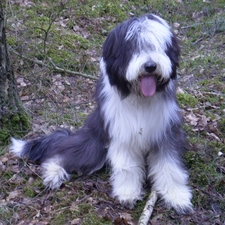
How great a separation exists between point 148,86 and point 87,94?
2320 millimetres

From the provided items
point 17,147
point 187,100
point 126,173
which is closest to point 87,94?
point 187,100

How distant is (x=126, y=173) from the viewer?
3.31 m

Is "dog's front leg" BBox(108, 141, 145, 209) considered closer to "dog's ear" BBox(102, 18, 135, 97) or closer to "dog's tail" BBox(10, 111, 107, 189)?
"dog's tail" BBox(10, 111, 107, 189)

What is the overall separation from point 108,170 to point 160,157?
21.1 inches

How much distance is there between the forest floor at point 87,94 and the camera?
3215 millimetres

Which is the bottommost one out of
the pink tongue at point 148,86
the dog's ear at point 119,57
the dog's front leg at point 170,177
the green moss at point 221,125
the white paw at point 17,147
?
the green moss at point 221,125

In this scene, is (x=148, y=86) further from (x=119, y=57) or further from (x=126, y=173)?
(x=126, y=173)

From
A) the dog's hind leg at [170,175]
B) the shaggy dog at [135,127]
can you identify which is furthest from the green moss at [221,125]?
the dog's hind leg at [170,175]

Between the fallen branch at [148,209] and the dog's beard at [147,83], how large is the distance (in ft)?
2.61

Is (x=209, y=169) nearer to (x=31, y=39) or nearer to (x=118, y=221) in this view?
(x=118, y=221)

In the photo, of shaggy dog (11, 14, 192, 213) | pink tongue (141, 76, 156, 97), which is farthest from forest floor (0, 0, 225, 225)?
pink tongue (141, 76, 156, 97)

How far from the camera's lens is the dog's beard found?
114 inches

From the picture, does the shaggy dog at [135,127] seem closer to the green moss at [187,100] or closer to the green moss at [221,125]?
the green moss at [221,125]

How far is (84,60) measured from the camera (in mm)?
5562
